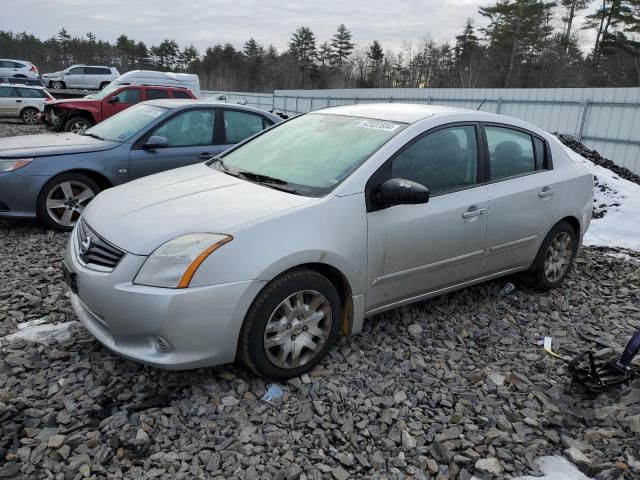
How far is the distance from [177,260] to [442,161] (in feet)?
6.80

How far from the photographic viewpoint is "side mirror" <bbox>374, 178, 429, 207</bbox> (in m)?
3.20

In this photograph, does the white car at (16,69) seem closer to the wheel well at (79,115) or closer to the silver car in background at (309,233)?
the wheel well at (79,115)

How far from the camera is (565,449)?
275 cm

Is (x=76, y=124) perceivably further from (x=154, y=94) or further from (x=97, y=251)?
(x=97, y=251)

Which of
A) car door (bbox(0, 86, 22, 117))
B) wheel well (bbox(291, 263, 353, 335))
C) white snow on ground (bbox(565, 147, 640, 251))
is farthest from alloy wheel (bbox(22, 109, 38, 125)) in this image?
wheel well (bbox(291, 263, 353, 335))

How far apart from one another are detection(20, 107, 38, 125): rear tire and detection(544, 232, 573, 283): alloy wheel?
20.9 metres

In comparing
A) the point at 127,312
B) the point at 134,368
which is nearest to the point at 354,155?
the point at 127,312

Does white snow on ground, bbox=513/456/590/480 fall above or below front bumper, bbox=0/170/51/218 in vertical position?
below

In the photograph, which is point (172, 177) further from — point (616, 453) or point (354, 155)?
point (616, 453)

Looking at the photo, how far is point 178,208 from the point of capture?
3.13 metres

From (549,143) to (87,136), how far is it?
543 centimetres

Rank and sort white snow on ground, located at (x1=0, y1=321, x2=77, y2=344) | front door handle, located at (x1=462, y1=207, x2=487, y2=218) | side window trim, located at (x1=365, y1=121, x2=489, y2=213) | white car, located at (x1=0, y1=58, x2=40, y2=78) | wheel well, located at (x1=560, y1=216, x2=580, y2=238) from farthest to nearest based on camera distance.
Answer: white car, located at (x1=0, y1=58, x2=40, y2=78), wheel well, located at (x1=560, y1=216, x2=580, y2=238), front door handle, located at (x1=462, y1=207, x2=487, y2=218), white snow on ground, located at (x1=0, y1=321, x2=77, y2=344), side window trim, located at (x1=365, y1=121, x2=489, y2=213)

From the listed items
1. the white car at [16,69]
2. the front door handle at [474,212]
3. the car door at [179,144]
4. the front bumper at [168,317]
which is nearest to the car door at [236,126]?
the car door at [179,144]

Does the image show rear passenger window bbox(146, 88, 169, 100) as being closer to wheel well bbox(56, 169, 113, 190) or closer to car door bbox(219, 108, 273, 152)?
car door bbox(219, 108, 273, 152)
